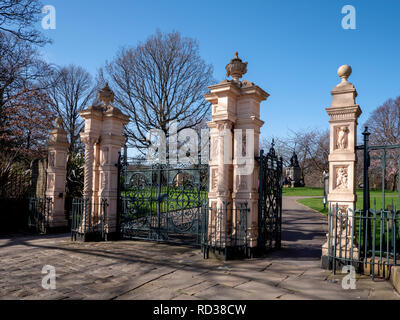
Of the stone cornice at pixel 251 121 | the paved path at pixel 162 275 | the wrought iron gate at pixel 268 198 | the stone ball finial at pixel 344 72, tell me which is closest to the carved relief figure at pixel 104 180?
the paved path at pixel 162 275

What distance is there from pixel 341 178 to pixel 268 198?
1.92 meters

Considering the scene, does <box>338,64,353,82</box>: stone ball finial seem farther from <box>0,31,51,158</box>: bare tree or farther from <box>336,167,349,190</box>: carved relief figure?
<box>0,31,51,158</box>: bare tree

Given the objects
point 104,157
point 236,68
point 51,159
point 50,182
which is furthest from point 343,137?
point 50,182

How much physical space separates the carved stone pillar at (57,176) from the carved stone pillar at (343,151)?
8282mm

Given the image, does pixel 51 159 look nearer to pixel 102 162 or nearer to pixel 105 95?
pixel 102 162

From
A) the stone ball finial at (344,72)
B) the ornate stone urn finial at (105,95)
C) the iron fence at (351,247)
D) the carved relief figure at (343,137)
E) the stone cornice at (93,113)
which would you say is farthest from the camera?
the ornate stone urn finial at (105,95)

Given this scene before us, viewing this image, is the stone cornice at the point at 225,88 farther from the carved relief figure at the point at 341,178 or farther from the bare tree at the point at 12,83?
the bare tree at the point at 12,83

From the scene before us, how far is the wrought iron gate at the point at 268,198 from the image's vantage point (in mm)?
6266

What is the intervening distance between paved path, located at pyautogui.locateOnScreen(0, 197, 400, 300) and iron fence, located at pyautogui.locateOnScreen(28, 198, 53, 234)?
2178mm
